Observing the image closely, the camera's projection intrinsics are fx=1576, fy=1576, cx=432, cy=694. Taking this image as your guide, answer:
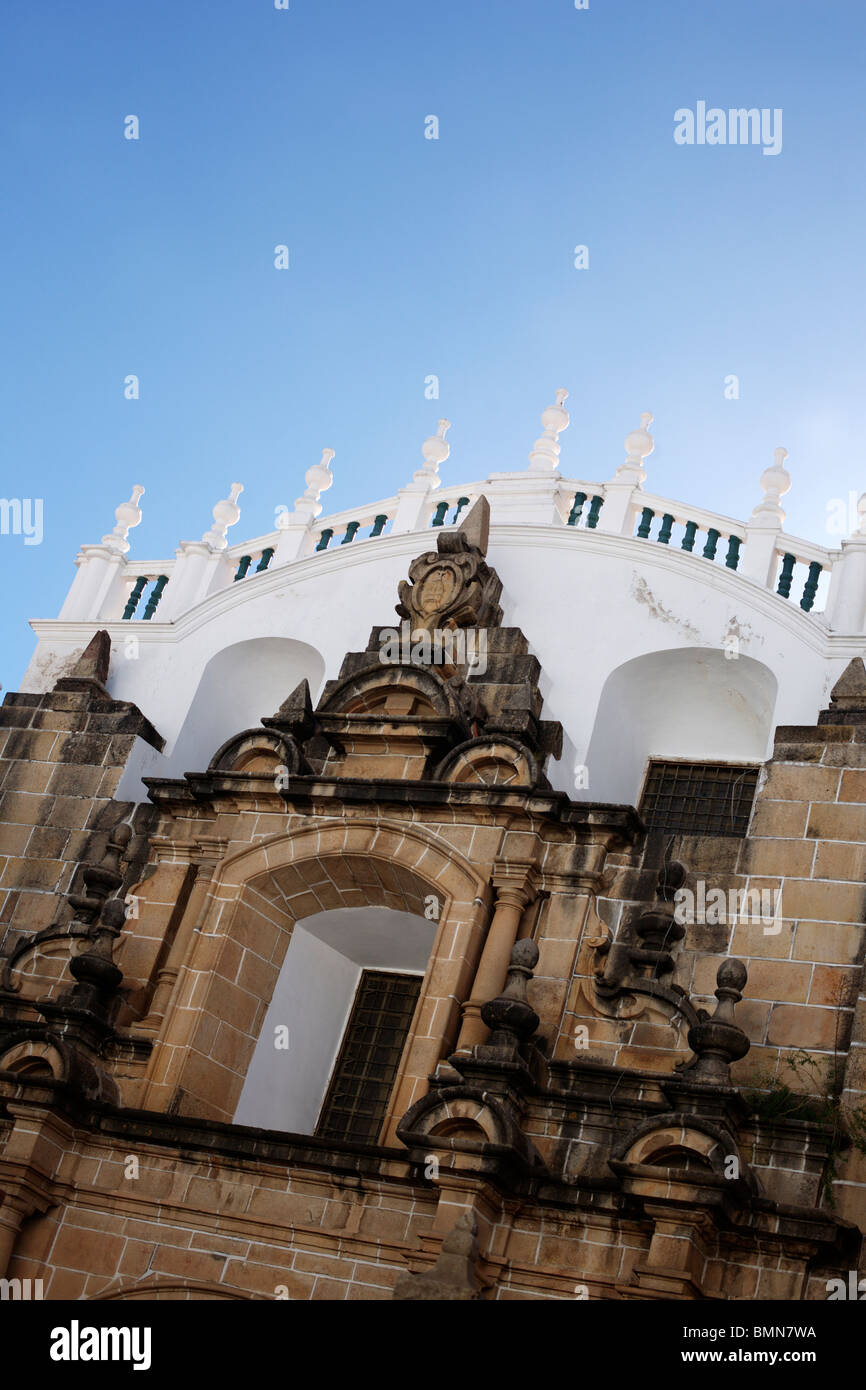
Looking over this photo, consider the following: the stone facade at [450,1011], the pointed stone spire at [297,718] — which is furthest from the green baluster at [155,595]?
the pointed stone spire at [297,718]

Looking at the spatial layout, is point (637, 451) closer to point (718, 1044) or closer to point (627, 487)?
point (627, 487)

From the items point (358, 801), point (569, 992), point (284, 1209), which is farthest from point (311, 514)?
point (284, 1209)

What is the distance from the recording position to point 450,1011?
11.2 meters

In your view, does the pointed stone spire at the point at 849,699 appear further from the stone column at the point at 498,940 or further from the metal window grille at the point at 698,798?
the stone column at the point at 498,940

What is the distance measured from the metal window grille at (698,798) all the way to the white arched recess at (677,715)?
0.32 feet

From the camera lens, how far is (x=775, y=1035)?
34.5 ft

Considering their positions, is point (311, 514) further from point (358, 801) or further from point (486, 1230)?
point (486, 1230)

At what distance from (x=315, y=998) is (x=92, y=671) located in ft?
12.0

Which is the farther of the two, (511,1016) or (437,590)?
(437,590)

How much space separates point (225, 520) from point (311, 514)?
98cm

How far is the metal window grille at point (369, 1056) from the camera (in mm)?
12898

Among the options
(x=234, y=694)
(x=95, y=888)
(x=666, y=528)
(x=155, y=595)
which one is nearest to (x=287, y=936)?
(x=95, y=888)

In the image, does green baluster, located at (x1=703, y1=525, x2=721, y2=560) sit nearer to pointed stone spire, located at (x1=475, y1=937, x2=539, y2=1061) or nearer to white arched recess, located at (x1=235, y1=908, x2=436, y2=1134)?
white arched recess, located at (x1=235, y1=908, x2=436, y2=1134)

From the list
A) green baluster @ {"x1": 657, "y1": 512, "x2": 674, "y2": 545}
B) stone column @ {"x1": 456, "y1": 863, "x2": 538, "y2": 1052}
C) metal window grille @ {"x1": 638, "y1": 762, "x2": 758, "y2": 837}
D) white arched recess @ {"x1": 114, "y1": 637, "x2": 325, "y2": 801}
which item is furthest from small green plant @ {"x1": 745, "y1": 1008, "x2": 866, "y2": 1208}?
white arched recess @ {"x1": 114, "y1": 637, "x2": 325, "y2": 801}
